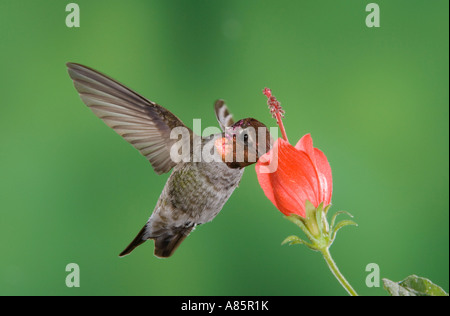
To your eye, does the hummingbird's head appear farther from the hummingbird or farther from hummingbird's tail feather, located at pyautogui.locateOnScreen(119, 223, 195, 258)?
hummingbird's tail feather, located at pyautogui.locateOnScreen(119, 223, 195, 258)

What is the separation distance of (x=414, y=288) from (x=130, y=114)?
395 millimetres

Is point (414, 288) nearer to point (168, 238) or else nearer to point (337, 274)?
point (337, 274)

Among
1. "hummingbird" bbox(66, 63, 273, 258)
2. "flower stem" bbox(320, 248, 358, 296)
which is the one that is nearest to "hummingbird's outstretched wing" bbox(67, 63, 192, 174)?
"hummingbird" bbox(66, 63, 273, 258)

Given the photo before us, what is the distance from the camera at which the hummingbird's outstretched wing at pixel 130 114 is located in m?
0.55

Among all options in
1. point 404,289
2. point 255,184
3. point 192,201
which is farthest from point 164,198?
point 255,184

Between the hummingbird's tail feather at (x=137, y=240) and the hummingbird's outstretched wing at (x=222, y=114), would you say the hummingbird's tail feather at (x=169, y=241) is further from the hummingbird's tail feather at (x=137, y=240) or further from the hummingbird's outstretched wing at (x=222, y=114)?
the hummingbird's outstretched wing at (x=222, y=114)

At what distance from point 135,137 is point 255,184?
0.62 metres

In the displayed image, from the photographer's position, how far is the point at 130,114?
61 cm

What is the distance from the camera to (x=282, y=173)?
1.55 ft

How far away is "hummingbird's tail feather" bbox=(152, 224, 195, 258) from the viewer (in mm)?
676

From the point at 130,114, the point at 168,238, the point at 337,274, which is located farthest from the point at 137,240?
the point at 337,274

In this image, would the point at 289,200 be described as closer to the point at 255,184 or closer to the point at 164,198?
the point at 164,198

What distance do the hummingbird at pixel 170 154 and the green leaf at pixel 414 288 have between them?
0.18 meters

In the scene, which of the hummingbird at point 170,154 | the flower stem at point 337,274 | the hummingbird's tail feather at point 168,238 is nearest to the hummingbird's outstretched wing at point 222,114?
the hummingbird at point 170,154
